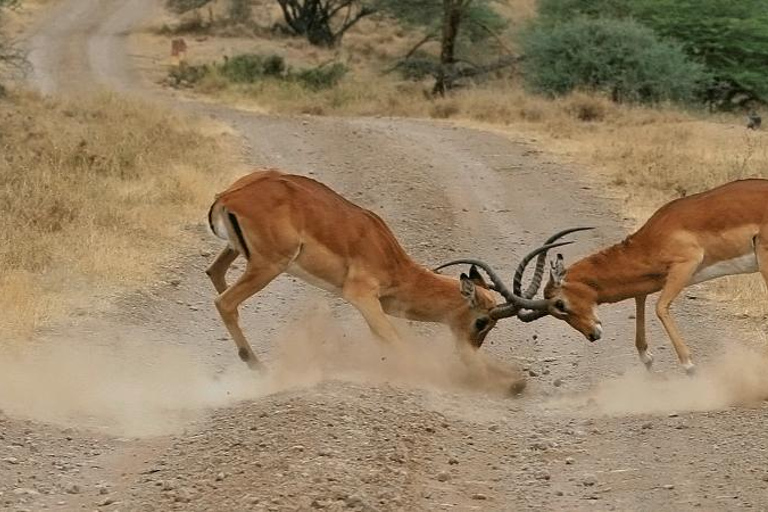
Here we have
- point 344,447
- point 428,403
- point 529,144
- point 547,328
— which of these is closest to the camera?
point 344,447

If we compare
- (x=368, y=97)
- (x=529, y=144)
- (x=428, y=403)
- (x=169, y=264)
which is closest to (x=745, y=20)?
(x=368, y=97)

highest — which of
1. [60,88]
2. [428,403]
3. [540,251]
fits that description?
[540,251]

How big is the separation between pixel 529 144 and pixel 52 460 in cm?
1481

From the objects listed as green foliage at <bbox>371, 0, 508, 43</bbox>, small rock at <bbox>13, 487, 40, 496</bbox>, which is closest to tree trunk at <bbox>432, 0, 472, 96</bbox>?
green foliage at <bbox>371, 0, 508, 43</bbox>

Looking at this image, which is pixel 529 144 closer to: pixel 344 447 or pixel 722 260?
pixel 722 260

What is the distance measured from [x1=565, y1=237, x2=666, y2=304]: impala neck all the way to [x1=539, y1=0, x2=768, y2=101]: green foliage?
23.9 metres

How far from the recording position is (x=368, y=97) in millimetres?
30422

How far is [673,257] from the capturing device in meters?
9.68

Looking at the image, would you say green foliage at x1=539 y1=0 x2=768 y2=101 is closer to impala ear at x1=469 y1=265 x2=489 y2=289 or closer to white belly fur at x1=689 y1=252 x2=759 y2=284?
white belly fur at x1=689 y1=252 x2=759 y2=284

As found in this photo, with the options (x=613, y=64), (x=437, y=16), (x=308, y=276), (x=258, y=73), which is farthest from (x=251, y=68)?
(x=308, y=276)

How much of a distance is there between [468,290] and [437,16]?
95.2 ft

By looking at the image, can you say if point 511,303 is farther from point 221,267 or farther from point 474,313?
point 221,267

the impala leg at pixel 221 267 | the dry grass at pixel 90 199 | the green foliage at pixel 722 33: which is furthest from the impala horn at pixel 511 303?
the green foliage at pixel 722 33

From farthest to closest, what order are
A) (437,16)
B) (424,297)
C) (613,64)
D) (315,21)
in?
(315,21) → (437,16) → (613,64) → (424,297)
